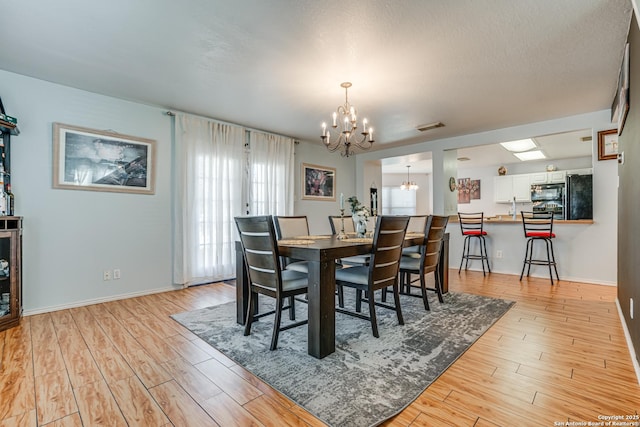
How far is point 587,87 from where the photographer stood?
3.23 metres

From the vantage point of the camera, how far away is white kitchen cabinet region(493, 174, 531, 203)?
7.50 meters

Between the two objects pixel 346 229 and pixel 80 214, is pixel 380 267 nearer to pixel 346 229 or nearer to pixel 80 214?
pixel 346 229

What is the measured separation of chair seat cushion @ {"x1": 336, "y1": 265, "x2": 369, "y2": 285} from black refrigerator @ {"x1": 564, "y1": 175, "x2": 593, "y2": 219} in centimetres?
388

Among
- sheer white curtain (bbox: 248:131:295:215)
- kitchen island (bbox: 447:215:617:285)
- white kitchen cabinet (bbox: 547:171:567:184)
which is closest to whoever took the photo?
kitchen island (bbox: 447:215:617:285)

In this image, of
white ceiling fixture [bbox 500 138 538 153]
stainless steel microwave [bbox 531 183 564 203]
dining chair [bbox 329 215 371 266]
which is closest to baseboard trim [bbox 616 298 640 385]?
dining chair [bbox 329 215 371 266]

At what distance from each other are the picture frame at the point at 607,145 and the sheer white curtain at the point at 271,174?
438 centimetres

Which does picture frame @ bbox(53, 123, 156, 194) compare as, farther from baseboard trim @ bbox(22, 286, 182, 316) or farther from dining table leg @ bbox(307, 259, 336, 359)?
dining table leg @ bbox(307, 259, 336, 359)

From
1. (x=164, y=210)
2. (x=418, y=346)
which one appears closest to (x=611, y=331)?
(x=418, y=346)

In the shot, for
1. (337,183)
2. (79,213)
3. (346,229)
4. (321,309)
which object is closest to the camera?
(321,309)

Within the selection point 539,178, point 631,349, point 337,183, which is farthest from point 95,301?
point 539,178

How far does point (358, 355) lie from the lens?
2068mm

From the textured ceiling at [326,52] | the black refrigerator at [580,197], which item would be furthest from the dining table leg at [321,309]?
the black refrigerator at [580,197]

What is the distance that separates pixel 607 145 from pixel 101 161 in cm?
626

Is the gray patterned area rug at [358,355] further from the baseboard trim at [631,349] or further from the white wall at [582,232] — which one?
the white wall at [582,232]
